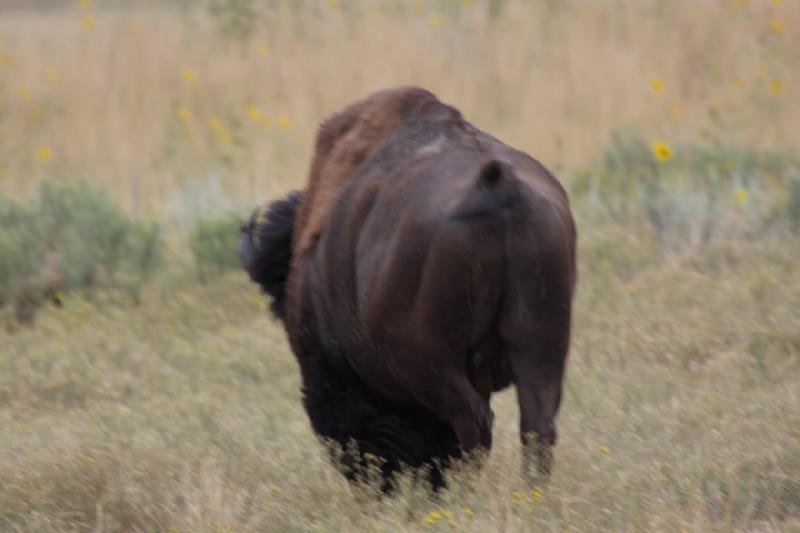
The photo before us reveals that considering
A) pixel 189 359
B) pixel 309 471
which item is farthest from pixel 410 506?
pixel 189 359

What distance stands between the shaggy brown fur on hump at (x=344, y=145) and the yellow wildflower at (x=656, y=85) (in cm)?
790

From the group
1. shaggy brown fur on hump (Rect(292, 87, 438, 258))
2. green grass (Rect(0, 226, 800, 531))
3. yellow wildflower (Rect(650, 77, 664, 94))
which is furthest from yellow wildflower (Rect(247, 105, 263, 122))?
shaggy brown fur on hump (Rect(292, 87, 438, 258))

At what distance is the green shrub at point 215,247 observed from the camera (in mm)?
9820

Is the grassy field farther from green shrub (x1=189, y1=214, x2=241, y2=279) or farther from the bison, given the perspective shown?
the bison

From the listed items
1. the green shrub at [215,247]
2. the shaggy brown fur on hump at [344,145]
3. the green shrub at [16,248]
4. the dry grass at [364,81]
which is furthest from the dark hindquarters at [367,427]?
the dry grass at [364,81]

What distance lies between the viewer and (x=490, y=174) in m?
4.20

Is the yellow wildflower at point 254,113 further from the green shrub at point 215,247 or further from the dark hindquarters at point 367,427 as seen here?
the dark hindquarters at point 367,427

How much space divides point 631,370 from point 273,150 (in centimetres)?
589

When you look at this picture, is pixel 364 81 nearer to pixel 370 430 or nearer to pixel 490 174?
pixel 370 430

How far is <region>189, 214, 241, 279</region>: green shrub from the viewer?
9.82 m

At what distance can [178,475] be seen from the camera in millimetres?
5574

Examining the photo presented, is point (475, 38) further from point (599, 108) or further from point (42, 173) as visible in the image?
point (42, 173)

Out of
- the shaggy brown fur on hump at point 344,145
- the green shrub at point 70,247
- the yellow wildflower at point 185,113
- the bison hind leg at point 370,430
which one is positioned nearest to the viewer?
the bison hind leg at point 370,430

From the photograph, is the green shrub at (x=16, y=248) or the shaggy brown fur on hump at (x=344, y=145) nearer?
the shaggy brown fur on hump at (x=344, y=145)
